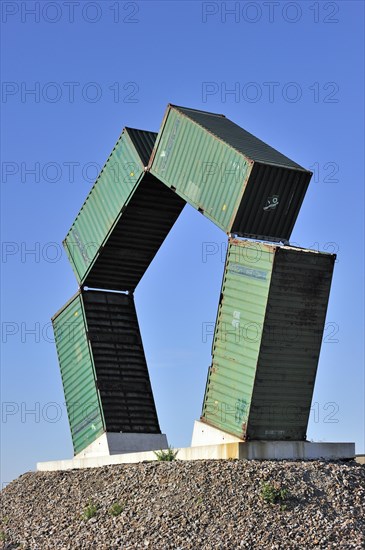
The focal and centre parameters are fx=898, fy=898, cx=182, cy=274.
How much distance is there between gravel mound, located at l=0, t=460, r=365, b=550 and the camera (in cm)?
1952

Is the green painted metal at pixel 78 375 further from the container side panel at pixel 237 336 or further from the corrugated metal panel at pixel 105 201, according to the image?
the container side panel at pixel 237 336

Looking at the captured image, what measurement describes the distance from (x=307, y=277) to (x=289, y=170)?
305 centimetres

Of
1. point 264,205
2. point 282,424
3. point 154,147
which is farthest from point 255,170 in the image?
point 282,424

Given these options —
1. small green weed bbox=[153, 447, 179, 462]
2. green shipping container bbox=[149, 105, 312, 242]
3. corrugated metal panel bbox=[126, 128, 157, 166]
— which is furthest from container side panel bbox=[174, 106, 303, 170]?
small green weed bbox=[153, 447, 179, 462]

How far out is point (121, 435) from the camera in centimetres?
2900

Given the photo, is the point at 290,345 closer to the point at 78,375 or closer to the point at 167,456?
the point at 167,456

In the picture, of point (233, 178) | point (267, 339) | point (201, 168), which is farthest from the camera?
point (201, 168)

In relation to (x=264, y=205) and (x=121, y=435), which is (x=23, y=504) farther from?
(x=264, y=205)

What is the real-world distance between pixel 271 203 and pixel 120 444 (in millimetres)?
9652

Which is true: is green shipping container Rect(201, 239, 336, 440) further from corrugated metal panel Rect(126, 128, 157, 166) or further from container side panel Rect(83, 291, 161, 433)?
container side panel Rect(83, 291, 161, 433)

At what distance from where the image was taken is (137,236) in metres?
30.0

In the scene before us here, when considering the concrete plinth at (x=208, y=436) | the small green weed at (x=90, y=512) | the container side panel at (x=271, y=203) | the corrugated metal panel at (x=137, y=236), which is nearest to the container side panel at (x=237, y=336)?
the concrete plinth at (x=208, y=436)

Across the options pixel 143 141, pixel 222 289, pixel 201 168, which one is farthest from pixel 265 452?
pixel 143 141

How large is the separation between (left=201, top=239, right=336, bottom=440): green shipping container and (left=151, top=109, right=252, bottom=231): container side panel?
1250mm
